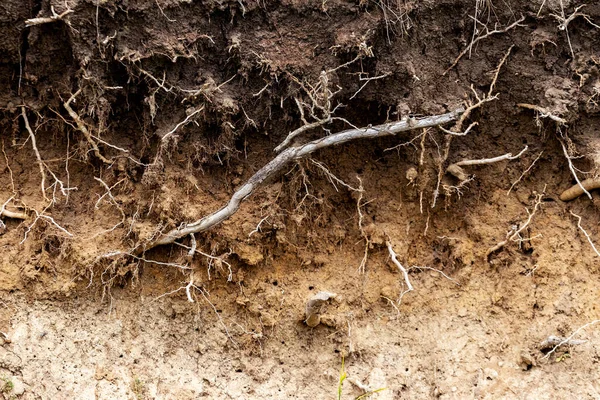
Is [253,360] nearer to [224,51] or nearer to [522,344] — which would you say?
[522,344]

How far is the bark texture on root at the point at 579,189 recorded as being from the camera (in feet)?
13.0

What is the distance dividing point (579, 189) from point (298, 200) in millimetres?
1725

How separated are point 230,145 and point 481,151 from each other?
1.58m

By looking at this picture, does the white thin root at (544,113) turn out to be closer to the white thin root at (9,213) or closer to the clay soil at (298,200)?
the clay soil at (298,200)

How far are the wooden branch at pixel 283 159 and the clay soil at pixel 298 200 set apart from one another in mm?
59

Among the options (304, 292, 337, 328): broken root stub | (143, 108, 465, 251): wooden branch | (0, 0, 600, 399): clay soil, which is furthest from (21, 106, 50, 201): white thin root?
(304, 292, 337, 328): broken root stub

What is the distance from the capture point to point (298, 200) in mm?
4078

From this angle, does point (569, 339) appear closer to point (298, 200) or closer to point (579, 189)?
point (579, 189)

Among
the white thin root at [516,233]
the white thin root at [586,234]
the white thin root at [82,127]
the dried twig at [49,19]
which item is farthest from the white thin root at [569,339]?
the dried twig at [49,19]

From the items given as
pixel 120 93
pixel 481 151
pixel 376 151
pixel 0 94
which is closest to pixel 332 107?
pixel 376 151

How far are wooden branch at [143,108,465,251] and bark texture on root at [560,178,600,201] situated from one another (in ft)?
2.96

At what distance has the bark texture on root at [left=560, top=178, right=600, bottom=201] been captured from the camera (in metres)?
3.96

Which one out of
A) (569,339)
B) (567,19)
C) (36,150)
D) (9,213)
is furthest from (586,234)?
(9,213)

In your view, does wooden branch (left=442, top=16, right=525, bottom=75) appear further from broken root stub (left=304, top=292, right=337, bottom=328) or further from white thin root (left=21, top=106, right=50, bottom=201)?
white thin root (left=21, top=106, right=50, bottom=201)
